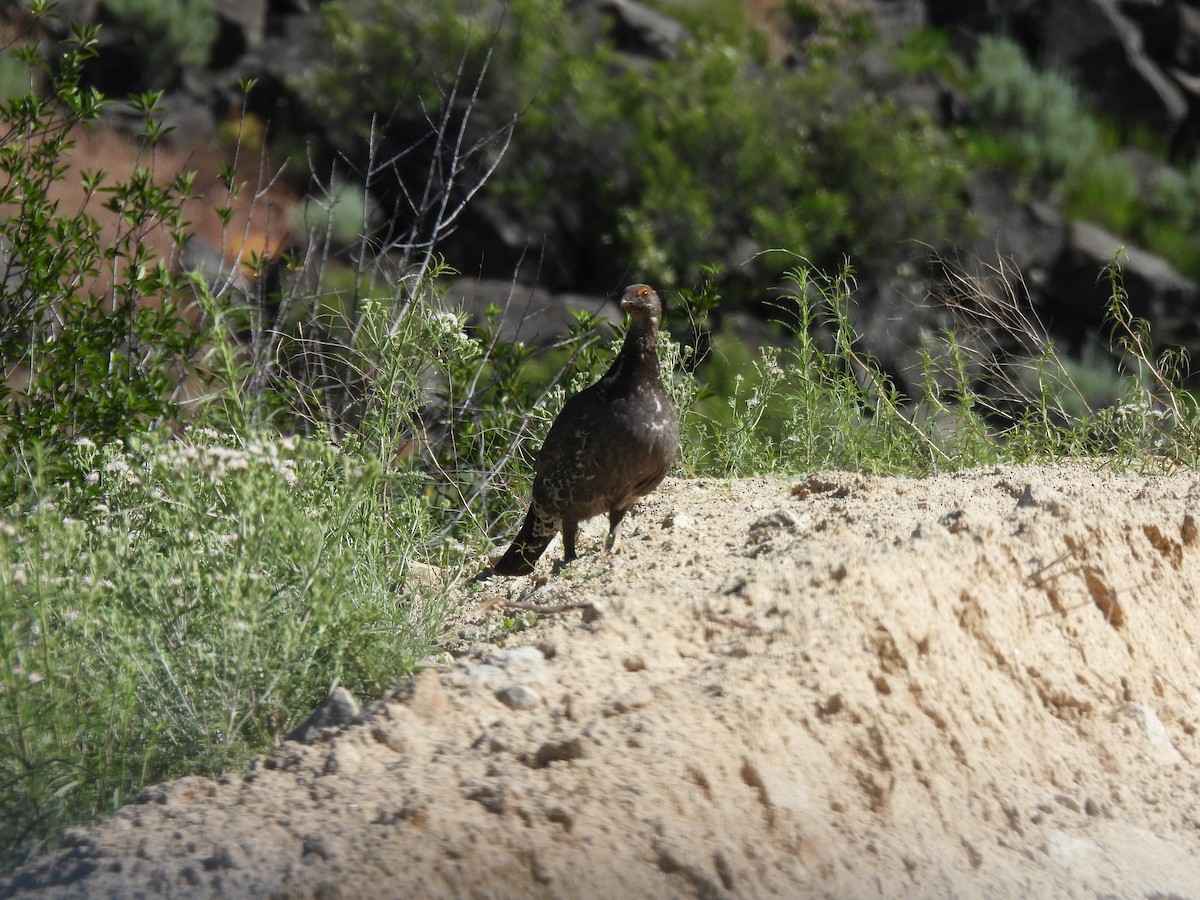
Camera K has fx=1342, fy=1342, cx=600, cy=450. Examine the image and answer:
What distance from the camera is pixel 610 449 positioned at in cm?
520

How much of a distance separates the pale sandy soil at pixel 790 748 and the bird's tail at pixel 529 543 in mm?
1322

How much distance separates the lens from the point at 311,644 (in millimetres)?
3631

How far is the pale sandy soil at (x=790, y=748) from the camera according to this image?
9.25 feet

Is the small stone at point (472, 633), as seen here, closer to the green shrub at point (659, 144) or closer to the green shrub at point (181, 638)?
the green shrub at point (181, 638)

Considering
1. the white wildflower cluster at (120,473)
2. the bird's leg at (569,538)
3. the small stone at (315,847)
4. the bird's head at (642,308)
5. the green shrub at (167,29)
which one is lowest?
the green shrub at (167,29)

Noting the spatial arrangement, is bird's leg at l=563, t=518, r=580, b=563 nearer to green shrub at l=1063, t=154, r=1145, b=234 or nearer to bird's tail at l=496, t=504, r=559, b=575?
bird's tail at l=496, t=504, r=559, b=575

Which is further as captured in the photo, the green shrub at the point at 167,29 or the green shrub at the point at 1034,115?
the green shrub at the point at 167,29

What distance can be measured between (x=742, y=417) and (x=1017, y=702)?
3050 millimetres

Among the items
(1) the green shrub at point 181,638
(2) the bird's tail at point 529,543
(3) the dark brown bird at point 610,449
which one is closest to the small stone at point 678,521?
(3) the dark brown bird at point 610,449

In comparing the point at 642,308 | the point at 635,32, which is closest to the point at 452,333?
the point at 642,308

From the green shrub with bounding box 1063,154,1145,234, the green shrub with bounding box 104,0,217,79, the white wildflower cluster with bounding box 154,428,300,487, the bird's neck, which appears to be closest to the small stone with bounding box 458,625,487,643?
the white wildflower cluster with bounding box 154,428,300,487

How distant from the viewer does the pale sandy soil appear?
2818 millimetres

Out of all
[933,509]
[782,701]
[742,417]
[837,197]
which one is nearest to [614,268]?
[837,197]

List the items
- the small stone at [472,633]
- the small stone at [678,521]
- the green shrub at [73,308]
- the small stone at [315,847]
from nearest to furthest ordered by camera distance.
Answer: the small stone at [315,847] < the small stone at [472,633] < the small stone at [678,521] < the green shrub at [73,308]
